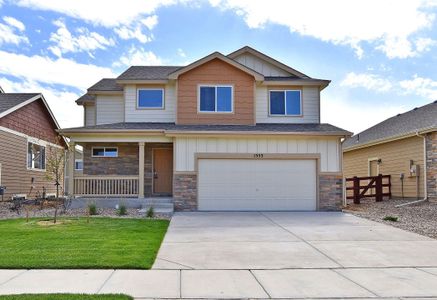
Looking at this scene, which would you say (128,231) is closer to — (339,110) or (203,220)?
(203,220)

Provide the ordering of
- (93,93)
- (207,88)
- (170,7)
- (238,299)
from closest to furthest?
(238,299), (170,7), (207,88), (93,93)

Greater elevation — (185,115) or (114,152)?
(185,115)

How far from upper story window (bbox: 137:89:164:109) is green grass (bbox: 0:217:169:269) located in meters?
7.56

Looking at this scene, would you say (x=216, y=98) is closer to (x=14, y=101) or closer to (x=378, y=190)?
(x=378, y=190)

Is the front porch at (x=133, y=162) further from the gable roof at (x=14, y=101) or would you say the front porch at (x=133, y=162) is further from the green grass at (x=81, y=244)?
the green grass at (x=81, y=244)

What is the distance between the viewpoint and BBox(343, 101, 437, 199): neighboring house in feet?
56.4

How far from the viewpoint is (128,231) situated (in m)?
10.1

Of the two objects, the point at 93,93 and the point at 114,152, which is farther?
the point at 93,93

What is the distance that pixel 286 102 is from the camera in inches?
731

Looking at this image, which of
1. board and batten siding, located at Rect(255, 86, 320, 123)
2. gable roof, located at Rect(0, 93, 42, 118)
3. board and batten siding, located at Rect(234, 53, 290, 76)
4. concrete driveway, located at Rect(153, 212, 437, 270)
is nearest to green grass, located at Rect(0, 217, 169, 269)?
concrete driveway, located at Rect(153, 212, 437, 270)

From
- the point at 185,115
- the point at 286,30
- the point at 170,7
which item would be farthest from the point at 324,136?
the point at 170,7

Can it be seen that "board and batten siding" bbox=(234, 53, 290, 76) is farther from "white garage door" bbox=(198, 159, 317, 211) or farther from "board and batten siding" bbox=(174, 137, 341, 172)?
"white garage door" bbox=(198, 159, 317, 211)

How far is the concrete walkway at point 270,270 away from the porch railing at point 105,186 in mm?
5902

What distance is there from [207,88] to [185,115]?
1539 mm
